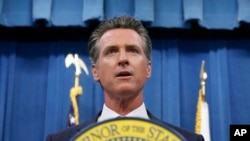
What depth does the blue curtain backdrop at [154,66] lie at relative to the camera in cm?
206

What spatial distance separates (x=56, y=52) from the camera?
218 cm

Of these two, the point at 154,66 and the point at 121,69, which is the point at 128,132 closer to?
the point at 121,69

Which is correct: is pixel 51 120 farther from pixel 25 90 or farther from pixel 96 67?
pixel 96 67

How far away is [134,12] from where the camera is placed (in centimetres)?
209

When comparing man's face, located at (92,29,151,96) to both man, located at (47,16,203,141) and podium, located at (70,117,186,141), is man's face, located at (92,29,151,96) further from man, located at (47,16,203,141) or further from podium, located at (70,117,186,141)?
podium, located at (70,117,186,141)

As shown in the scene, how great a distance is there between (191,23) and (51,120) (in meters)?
0.75

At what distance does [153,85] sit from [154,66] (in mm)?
87

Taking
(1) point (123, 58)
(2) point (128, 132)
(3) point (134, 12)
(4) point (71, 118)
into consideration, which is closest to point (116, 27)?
(1) point (123, 58)

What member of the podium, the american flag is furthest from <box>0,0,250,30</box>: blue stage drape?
the podium

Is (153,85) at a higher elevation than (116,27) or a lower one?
lower

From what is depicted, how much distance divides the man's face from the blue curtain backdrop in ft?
3.56

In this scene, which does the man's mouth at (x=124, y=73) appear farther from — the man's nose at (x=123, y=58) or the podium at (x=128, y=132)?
the podium at (x=128, y=132)

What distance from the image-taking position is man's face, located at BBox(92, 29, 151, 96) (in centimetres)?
Answer: 88

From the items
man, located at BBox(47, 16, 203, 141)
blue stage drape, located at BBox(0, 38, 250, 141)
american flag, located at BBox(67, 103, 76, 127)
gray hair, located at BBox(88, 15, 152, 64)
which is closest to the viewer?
man, located at BBox(47, 16, 203, 141)
